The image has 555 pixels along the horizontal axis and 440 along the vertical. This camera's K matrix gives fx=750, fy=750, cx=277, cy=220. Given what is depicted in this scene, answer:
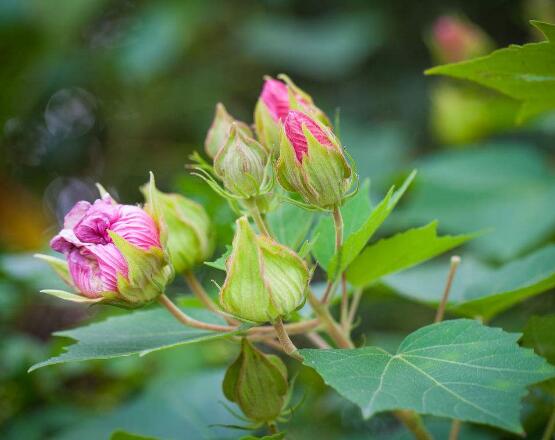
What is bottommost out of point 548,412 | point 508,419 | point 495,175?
point 548,412

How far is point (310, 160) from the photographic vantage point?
82 centimetres

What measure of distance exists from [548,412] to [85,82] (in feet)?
8.43

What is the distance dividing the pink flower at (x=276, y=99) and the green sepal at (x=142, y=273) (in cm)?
→ 22

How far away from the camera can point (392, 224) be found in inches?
85.7

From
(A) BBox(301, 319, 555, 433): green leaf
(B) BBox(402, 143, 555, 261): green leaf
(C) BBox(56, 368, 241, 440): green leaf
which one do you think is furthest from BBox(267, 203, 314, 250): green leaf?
(B) BBox(402, 143, 555, 261): green leaf

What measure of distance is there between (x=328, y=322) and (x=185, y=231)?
0.74 feet

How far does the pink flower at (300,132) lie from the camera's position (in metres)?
0.82

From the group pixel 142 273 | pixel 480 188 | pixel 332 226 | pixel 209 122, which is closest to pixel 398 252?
pixel 332 226

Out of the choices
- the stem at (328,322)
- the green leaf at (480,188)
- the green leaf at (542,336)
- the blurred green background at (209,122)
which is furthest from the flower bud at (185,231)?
the green leaf at (480,188)

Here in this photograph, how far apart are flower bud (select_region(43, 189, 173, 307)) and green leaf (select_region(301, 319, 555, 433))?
8.0 inches

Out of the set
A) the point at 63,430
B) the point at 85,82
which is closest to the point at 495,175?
the point at 63,430

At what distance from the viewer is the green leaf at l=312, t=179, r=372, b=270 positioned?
3.27ft

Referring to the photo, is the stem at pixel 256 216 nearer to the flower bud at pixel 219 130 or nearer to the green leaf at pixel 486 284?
the flower bud at pixel 219 130

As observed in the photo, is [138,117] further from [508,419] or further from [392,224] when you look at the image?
[508,419]
